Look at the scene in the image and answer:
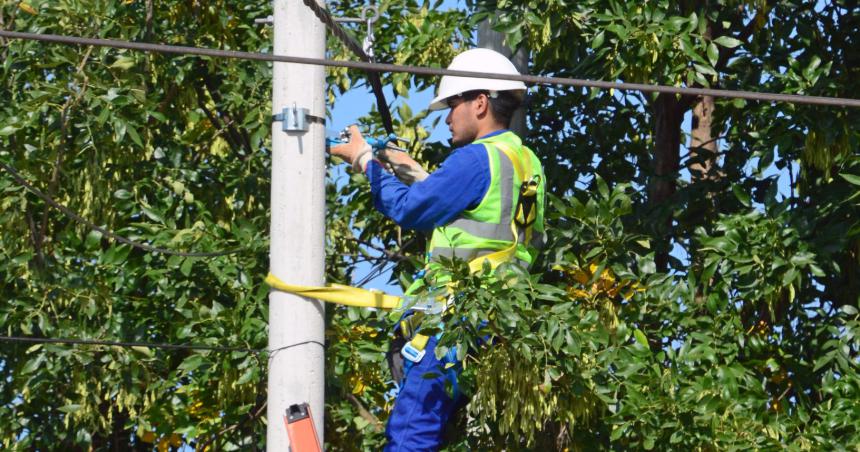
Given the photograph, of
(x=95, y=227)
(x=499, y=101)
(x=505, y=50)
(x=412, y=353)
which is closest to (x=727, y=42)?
(x=505, y=50)

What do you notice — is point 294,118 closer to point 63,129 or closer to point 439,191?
point 439,191

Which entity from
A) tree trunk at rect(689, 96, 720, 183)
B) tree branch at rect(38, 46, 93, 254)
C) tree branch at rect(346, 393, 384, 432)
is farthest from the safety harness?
tree trunk at rect(689, 96, 720, 183)

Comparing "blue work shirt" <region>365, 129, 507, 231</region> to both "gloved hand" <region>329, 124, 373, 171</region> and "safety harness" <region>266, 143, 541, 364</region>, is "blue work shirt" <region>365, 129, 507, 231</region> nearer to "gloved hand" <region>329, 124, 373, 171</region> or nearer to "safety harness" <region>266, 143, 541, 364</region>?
"gloved hand" <region>329, 124, 373, 171</region>

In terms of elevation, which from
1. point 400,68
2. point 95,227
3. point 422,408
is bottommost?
point 422,408

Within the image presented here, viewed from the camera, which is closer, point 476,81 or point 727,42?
point 476,81

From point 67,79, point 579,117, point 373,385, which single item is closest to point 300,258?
point 373,385

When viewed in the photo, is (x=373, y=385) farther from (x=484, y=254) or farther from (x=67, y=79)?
(x=67, y=79)

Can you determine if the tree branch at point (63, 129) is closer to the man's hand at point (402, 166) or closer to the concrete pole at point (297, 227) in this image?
the man's hand at point (402, 166)

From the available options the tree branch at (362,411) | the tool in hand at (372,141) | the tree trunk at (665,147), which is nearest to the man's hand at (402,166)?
the tool in hand at (372,141)

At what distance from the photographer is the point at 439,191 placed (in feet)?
19.2

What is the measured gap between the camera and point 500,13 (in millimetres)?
7430

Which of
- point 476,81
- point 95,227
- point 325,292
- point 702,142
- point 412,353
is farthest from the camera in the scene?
point 702,142

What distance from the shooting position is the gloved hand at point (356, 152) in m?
6.00

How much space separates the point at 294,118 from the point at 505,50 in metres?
2.25
